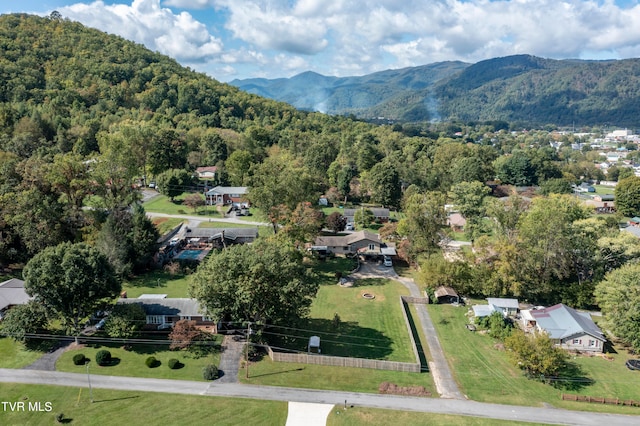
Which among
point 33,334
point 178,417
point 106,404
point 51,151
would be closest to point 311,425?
point 178,417

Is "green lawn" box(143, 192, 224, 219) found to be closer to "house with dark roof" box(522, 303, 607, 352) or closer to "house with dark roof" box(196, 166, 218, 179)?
"house with dark roof" box(196, 166, 218, 179)

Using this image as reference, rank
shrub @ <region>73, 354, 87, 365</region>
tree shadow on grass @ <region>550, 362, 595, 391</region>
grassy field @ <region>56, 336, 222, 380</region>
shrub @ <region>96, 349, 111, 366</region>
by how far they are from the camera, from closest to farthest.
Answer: grassy field @ <region>56, 336, 222, 380</region>
shrub @ <region>73, 354, 87, 365</region>
shrub @ <region>96, 349, 111, 366</region>
tree shadow on grass @ <region>550, 362, 595, 391</region>

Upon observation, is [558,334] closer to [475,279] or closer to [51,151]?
[475,279]

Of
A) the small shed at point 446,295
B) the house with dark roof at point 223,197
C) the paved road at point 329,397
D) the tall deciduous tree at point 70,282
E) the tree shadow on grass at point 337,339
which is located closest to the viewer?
the paved road at point 329,397

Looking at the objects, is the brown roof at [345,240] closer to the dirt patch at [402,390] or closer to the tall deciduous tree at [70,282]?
the dirt patch at [402,390]

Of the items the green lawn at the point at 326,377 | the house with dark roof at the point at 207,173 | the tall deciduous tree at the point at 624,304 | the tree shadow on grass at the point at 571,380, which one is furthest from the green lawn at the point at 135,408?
the house with dark roof at the point at 207,173

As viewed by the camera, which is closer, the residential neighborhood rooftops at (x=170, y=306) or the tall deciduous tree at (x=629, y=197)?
the residential neighborhood rooftops at (x=170, y=306)

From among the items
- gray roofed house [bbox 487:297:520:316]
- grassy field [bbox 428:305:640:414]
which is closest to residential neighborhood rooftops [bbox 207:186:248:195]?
gray roofed house [bbox 487:297:520:316]
